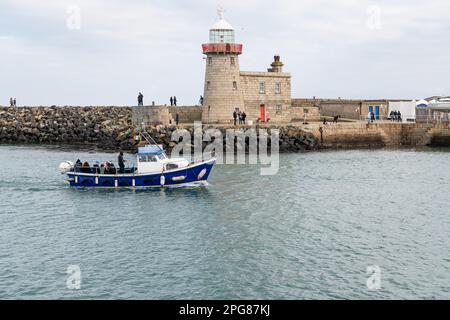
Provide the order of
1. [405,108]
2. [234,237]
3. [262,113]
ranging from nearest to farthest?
[234,237] < [262,113] < [405,108]

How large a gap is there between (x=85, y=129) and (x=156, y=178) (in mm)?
32482

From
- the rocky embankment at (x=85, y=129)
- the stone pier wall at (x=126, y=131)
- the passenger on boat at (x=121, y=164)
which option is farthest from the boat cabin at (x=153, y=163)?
the rocky embankment at (x=85, y=129)

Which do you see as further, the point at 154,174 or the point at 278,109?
the point at 278,109

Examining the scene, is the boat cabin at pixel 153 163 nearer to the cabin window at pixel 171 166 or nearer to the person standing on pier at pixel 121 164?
the cabin window at pixel 171 166

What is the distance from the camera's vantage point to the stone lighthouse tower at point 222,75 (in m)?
52.9

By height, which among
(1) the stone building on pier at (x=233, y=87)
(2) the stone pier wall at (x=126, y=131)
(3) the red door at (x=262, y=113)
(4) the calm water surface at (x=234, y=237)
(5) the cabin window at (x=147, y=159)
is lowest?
(4) the calm water surface at (x=234, y=237)

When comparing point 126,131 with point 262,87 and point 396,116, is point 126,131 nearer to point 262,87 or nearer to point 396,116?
point 262,87

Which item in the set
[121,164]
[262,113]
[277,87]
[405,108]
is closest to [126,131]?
[262,113]

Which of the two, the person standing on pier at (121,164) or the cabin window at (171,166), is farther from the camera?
the person standing on pier at (121,164)

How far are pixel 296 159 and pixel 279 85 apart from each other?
503 inches

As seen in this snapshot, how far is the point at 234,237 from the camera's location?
24703mm

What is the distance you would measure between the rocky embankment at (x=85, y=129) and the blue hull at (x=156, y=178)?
645 inches

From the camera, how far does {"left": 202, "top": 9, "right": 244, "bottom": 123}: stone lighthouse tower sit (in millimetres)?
52875
